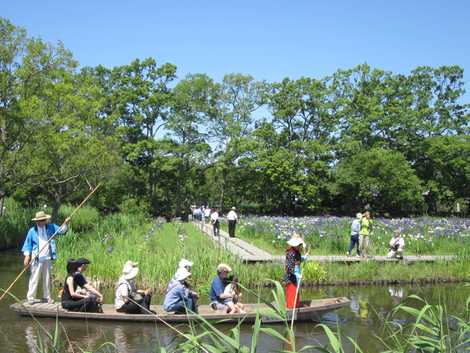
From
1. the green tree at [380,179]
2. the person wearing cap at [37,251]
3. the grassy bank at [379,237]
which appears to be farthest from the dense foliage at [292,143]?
the person wearing cap at [37,251]

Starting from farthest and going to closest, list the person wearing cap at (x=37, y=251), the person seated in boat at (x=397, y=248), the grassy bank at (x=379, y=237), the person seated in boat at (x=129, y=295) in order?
the grassy bank at (x=379, y=237) < the person seated in boat at (x=397, y=248) < the person wearing cap at (x=37, y=251) < the person seated in boat at (x=129, y=295)

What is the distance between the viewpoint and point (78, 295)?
33.2 ft

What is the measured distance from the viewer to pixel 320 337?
9.52 metres

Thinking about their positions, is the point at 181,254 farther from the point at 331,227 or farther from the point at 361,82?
the point at 361,82

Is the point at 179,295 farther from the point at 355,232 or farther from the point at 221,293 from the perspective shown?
the point at 355,232

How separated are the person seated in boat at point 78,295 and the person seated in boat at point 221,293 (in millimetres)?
2107

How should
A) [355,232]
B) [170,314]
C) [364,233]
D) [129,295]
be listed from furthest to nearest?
1. [355,232]
2. [364,233]
3. [129,295]
4. [170,314]

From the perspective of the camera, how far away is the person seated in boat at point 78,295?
1011 cm

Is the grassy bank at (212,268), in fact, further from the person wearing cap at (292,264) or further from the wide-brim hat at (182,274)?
the wide-brim hat at (182,274)

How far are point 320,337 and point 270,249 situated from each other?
11.3 metres

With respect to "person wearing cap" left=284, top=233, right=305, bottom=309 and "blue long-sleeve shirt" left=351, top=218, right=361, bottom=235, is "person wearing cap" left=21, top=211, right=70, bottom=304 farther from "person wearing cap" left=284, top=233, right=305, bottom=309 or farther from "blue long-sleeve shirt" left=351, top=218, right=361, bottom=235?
"blue long-sleeve shirt" left=351, top=218, right=361, bottom=235

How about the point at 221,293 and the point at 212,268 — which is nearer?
the point at 221,293

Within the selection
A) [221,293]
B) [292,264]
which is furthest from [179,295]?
[292,264]

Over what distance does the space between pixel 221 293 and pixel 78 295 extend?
2.60 metres
